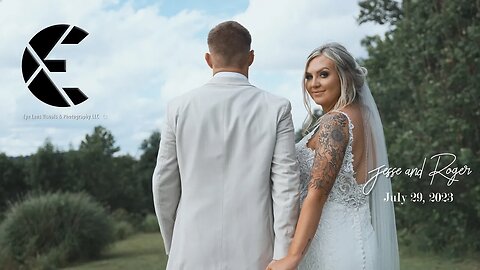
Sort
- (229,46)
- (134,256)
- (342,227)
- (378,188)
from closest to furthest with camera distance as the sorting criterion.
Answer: (229,46)
(342,227)
(378,188)
(134,256)

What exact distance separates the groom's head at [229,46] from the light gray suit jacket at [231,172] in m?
0.06

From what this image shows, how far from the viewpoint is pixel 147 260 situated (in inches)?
363

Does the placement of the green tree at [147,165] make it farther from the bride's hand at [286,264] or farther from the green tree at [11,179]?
the bride's hand at [286,264]

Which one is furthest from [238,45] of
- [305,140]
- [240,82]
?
[305,140]

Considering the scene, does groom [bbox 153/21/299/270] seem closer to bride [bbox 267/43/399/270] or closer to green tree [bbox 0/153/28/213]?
bride [bbox 267/43/399/270]

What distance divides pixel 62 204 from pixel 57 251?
0.62 m

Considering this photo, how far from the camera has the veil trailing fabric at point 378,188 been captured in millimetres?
3027

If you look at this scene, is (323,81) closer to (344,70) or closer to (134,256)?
(344,70)

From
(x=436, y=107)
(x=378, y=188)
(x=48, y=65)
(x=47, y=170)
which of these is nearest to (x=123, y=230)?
(x=47, y=170)

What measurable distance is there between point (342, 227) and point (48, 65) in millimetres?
6011

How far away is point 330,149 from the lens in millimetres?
2818

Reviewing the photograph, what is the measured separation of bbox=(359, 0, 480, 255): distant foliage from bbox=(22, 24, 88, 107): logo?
398 cm

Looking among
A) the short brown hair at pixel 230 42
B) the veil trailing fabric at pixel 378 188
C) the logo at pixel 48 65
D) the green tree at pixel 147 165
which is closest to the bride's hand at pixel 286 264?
the veil trailing fabric at pixel 378 188

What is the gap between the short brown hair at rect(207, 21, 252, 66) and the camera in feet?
9.09
